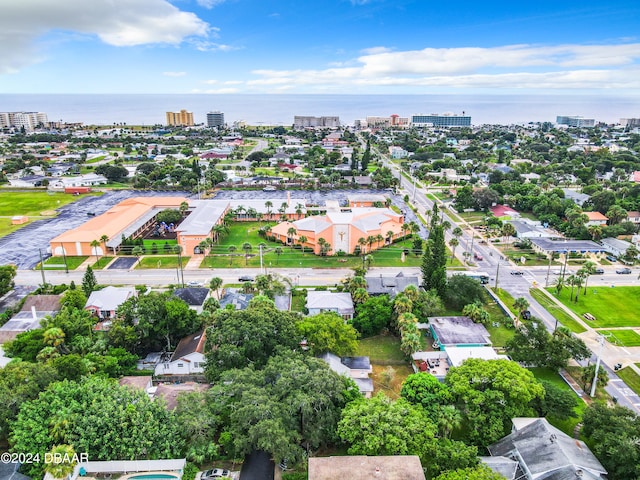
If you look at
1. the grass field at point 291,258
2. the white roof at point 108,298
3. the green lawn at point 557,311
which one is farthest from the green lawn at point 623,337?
the white roof at point 108,298

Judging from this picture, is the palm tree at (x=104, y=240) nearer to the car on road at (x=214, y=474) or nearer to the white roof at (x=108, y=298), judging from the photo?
the white roof at (x=108, y=298)

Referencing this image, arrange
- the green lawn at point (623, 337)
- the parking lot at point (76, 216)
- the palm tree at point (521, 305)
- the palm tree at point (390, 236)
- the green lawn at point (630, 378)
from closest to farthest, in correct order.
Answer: the green lawn at point (630, 378), the green lawn at point (623, 337), the palm tree at point (521, 305), the parking lot at point (76, 216), the palm tree at point (390, 236)

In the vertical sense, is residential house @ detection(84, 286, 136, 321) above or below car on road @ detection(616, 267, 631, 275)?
above

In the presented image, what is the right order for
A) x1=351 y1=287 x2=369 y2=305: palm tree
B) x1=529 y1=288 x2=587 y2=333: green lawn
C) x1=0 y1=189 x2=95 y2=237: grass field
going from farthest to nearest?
x1=0 y1=189 x2=95 y2=237: grass field → x1=351 y1=287 x2=369 y2=305: palm tree → x1=529 y1=288 x2=587 y2=333: green lawn

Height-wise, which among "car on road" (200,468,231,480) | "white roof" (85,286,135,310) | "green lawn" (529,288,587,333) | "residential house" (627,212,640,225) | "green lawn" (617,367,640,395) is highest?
"residential house" (627,212,640,225)

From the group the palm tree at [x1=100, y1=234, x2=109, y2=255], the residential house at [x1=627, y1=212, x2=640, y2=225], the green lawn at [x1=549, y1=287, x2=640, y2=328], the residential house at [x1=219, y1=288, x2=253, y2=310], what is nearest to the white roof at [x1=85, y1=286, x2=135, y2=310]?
the residential house at [x1=219, y1=288, x2=253, y2=310]

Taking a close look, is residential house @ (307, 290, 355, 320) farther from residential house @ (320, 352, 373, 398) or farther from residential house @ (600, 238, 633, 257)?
residential house @ (600, 238, 633, 257)

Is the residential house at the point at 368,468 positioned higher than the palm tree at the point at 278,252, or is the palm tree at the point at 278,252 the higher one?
the residential house at the point at 368,468
